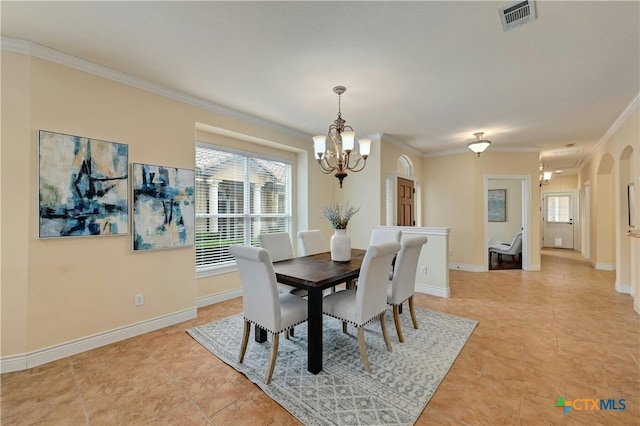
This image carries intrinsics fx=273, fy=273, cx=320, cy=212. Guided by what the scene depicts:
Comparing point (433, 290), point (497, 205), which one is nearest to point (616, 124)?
point (433, 290)

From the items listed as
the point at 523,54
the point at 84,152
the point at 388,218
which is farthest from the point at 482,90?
the point at 84,152

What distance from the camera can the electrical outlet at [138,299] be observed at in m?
2.81

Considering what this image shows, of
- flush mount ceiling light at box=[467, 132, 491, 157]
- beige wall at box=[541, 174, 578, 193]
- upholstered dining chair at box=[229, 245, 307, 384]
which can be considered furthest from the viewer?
beige wall at box=[541, 174, 578, 193]

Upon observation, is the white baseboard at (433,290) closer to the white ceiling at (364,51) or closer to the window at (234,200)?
the window at (234,200)

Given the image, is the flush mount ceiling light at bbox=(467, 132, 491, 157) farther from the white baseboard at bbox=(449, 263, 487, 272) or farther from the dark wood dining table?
the dark wood dining table

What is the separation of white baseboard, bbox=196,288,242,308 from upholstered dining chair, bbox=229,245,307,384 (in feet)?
5.24

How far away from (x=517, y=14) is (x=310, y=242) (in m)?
2.82

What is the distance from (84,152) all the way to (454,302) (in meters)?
4.55

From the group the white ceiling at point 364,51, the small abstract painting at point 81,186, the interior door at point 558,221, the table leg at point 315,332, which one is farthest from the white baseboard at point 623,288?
the small abstract painting at point 81,186

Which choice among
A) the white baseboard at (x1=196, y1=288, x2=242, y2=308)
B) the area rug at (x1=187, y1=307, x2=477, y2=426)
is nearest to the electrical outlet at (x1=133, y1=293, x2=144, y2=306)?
the area rug at (x1=187, y1=307, x2=477, y2=426)

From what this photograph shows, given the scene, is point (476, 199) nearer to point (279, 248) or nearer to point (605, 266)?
point (605, 266)

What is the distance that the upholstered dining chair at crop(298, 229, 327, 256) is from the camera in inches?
136

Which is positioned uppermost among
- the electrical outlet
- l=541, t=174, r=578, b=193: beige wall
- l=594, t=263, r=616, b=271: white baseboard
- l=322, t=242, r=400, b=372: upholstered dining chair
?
l=541, t=174, r=578, b=193: beige wall

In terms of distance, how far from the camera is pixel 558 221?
28.8ft
